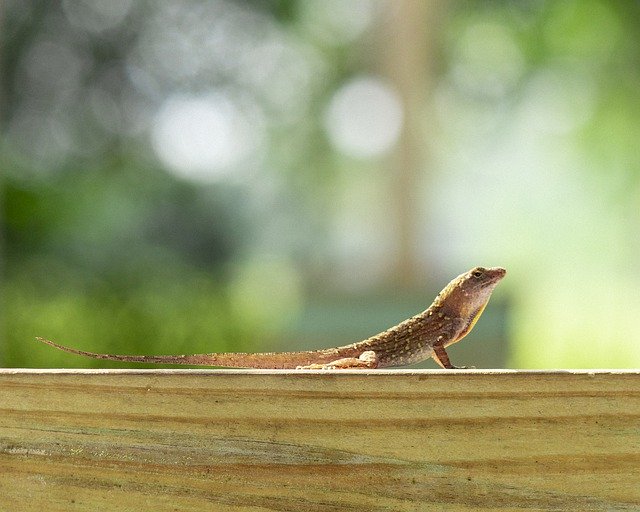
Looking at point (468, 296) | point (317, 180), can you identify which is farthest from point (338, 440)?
point (317, 180)

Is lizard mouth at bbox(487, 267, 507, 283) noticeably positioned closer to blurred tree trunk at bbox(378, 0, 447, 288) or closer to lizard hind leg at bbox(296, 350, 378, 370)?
lizard hind leg at bbox(296, 350, 378, 370)

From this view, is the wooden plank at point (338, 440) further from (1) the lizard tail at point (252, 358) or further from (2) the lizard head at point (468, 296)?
(2) the lizard head at point (468, 296)

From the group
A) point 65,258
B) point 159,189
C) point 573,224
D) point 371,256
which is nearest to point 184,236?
point 159,189

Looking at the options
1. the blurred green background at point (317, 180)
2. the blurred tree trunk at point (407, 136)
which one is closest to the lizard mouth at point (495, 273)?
the blurred green background at point (317, 180)

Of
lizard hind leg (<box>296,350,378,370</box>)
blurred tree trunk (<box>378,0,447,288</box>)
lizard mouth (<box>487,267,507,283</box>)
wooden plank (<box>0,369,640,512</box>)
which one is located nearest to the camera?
wooden plank (<box>0,369,640,512</box>)

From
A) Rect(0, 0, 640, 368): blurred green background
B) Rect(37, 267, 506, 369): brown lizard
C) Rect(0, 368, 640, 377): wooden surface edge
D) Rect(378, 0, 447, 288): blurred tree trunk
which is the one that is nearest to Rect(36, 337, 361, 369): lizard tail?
Rect(37, 267, 506, 369): brown lizard

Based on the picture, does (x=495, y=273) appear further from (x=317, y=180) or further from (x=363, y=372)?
(x=317, y=180)
